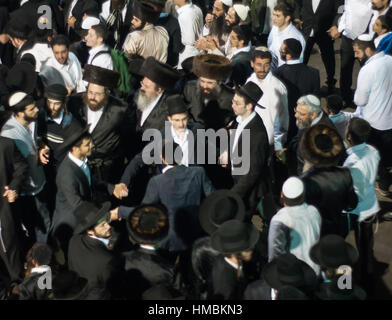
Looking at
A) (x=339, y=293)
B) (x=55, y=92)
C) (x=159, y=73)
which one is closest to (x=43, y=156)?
(x=55, y=92)

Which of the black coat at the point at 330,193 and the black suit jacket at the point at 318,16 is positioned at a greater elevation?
the black suit jacket at the point at 318,16

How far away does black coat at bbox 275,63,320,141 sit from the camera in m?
6.99

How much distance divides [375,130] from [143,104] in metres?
2.49

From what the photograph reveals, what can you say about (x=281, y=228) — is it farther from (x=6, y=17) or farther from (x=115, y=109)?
(x=6, y=17)

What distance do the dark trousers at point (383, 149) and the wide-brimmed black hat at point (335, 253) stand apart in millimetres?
2781

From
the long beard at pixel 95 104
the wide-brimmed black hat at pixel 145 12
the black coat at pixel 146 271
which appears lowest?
the black coat at pixel 146 271

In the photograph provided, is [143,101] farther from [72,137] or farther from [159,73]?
[72,137]

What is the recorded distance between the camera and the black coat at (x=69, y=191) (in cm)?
512

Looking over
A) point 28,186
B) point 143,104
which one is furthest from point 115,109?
point 28,186

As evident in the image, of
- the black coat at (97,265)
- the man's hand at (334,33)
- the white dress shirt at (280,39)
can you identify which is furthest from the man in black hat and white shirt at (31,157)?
the man's hand at (334,33)

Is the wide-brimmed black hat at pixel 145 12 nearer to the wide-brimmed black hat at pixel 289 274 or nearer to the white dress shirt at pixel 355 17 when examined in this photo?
the white dress shirt at pixel 355 17

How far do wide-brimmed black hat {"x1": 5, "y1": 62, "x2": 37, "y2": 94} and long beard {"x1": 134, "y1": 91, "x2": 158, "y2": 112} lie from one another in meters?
1.08

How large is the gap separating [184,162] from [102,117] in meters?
1.11

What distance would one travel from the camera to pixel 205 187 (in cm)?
510
